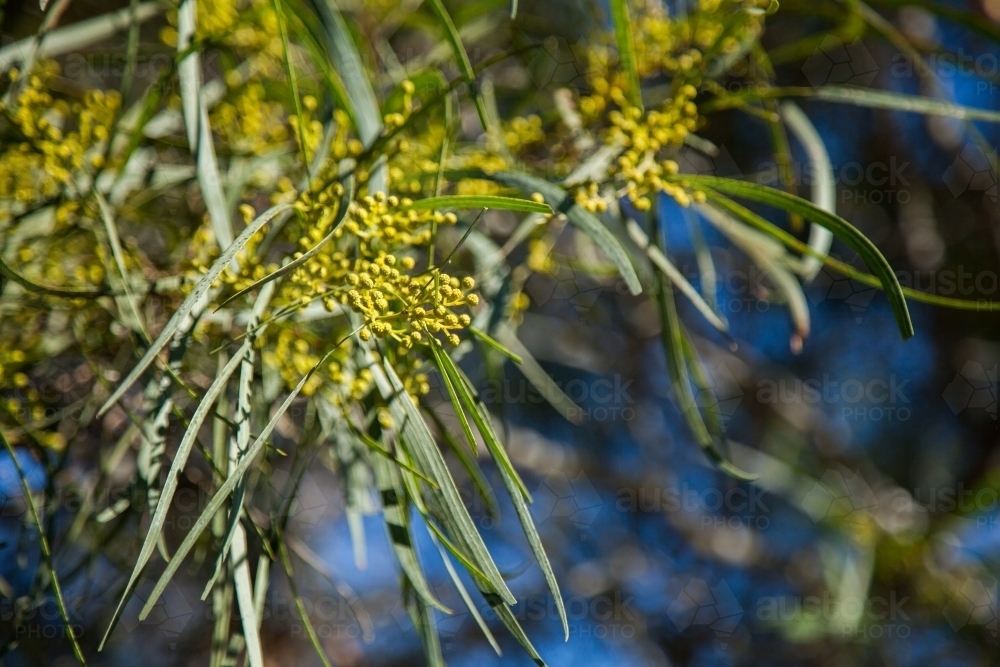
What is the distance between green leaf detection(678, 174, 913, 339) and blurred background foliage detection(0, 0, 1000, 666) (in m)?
0.01

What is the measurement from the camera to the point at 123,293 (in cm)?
55

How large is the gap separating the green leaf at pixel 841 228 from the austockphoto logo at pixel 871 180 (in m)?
1.42

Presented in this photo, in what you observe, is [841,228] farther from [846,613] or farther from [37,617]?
[846,613]

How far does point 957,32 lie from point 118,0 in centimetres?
195

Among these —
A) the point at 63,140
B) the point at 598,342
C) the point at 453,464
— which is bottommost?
the point at 453,464

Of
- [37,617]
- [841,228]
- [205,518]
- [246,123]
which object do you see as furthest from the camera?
[37,617]

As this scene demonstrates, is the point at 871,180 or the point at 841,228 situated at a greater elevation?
the point at 841,228

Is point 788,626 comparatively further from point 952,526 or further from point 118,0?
point 118,0

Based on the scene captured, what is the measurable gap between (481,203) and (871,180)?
1.73 m

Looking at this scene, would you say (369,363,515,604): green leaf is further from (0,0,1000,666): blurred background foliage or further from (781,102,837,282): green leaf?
(781,102,837,282): green leaf

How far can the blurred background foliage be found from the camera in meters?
0.58

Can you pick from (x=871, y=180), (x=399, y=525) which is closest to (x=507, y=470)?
(x=399, y=525)

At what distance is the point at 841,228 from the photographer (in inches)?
19.2

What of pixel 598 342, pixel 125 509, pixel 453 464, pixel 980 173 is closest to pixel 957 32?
pixel 980 173
